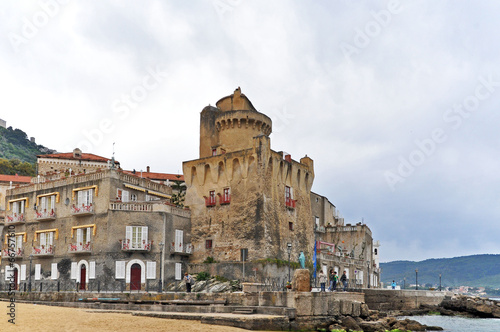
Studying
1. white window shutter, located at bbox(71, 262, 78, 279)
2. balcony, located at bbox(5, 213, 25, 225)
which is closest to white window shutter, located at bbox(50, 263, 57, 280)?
white window shutter, located at bbox(71, 262, 78, 279)

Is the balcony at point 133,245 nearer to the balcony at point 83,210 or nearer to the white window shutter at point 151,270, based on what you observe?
the white window shutter at point 151,270

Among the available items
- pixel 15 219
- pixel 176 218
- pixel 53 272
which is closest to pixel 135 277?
pixel 176 218

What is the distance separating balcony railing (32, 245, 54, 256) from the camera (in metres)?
47.2

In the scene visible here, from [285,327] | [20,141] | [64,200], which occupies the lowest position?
[285,327]

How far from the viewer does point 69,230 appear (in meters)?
46.7

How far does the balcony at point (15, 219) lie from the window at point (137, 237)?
12808 millimetres

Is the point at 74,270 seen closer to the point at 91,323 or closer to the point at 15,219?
the point at 15,219

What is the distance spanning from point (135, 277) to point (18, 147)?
106 m

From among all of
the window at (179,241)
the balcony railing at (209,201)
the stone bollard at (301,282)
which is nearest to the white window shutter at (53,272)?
the window at (179,241)

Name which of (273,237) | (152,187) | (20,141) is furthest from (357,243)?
(20,141)

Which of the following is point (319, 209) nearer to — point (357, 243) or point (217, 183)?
point (357, 243)

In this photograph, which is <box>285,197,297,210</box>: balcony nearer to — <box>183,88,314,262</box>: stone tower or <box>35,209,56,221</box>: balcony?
<box>183,88,314,262</box>: stone tower

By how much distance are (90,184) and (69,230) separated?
14.0 feet

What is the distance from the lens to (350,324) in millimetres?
28875
